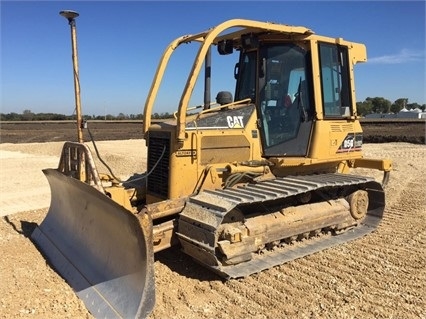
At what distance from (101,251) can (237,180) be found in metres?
1.84

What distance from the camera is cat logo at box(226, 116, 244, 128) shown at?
17.7 feet

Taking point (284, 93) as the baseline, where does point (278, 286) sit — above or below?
below

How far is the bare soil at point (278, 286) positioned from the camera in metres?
3.92

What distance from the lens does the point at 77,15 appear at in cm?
518

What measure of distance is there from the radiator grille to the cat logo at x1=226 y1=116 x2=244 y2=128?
818 millimetres

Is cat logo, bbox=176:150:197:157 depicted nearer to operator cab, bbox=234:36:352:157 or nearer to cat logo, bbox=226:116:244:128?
cat logo, bbox=226:116:244:128

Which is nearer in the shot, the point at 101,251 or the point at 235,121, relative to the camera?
the point at 101,251

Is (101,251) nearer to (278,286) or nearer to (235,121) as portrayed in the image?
(278,286)

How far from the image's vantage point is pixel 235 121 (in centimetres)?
543

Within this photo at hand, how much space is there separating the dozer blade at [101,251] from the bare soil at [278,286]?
0.56 feet

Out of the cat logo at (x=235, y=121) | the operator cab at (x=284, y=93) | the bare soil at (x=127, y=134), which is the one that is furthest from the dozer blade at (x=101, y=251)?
the bare soil at (x=127, y=134)

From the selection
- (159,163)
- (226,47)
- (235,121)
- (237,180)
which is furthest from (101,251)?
(226,47)

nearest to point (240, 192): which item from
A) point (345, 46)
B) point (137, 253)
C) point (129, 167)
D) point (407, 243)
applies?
point (137, 253)

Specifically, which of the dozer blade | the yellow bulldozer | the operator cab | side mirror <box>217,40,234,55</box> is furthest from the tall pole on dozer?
the operator cab
